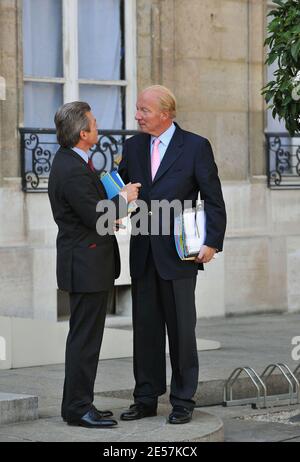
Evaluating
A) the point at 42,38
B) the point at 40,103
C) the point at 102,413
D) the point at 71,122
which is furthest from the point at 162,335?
the point at 42,38

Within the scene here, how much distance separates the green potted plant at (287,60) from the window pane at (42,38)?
4.88m

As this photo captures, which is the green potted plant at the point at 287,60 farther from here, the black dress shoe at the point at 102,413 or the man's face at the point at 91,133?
the black dress shoe at the point at 102,413

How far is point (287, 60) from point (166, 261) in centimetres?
181

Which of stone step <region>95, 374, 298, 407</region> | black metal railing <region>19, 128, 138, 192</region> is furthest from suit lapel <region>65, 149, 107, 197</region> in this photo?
black metal railing <region>19, 128, 138, 192</region>

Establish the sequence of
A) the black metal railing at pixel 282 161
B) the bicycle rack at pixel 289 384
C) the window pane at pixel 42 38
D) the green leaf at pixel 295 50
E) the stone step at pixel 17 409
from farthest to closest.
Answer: the black metal railing at pixel 282 161 → the window pane at pixel 42 38 → the bicycle rack at pixel 289 384 → the green leaf at pixel 295 50 → the stone step at pixel 17 409

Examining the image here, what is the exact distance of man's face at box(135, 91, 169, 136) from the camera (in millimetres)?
7074

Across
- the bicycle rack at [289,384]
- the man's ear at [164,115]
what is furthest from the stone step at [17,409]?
the bicycle rack at [289,384]

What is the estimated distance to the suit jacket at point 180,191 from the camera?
23.1 ft

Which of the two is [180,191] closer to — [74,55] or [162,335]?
[162,335]

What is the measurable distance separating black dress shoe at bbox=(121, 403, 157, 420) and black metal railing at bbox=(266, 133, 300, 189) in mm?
7483

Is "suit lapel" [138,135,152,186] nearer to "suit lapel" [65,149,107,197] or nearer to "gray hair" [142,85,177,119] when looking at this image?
"gray hair" [142,85,177,119]

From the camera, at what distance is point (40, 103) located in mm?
12789
